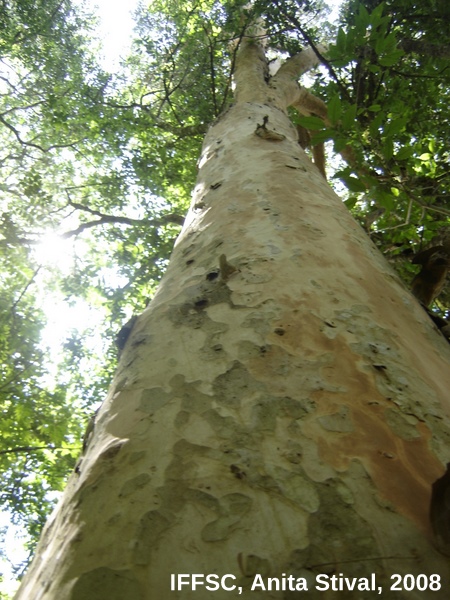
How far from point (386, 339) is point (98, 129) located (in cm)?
683

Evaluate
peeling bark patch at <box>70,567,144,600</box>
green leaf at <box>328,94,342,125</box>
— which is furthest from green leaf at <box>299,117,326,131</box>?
peeling bark patch at <box>70,567,144,600</box>

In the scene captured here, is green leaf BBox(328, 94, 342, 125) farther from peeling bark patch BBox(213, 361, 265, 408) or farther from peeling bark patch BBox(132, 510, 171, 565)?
peeling bark patch BBox(132, 510, 171, 565)

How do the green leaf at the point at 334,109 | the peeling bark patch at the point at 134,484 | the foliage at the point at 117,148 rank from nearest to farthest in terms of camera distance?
the peeling bark patch at the point at 134,484, the green leaf at the point at 334,109, the foliage at the point at 117,148

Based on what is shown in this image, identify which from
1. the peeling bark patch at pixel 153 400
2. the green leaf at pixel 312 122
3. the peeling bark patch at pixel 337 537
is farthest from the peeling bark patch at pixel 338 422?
the green leaf at pixel 312 122

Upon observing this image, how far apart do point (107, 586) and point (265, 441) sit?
1.12 ft

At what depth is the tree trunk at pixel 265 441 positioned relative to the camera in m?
0.67

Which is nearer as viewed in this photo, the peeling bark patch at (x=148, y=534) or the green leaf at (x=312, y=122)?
the peeling bark patch at (x=148, y=534)

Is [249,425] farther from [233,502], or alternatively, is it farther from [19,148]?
[19,148]

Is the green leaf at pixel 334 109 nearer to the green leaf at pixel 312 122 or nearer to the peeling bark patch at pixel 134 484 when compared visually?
the green leaf at pixel 312 122

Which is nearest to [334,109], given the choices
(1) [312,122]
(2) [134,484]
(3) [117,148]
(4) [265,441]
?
(1) [312,122]

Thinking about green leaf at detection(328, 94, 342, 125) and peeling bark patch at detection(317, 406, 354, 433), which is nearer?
peeling bark patch at detection(317, 406, 354, 433)

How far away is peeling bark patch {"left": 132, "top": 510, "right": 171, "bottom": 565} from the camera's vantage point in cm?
69

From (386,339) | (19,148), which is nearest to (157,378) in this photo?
(386,339)

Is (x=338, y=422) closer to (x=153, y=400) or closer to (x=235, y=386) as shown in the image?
(x=235, y=386)
